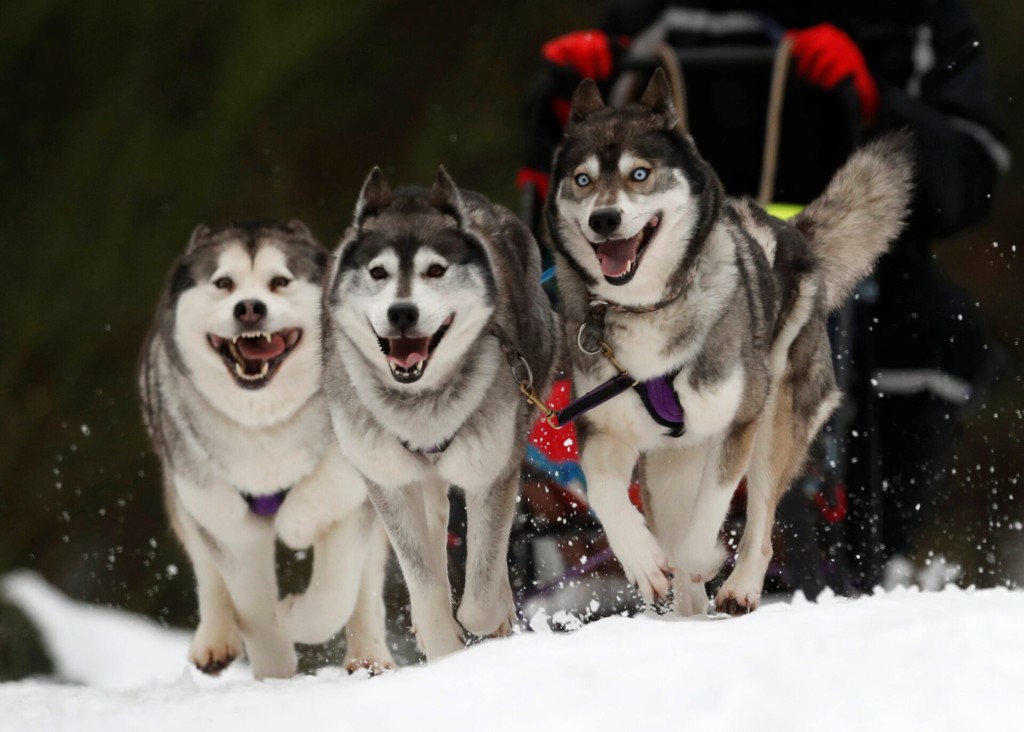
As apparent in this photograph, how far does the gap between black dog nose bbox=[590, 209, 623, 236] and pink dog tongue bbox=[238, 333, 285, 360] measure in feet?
3.03

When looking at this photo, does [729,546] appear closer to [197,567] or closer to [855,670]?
[197,567]

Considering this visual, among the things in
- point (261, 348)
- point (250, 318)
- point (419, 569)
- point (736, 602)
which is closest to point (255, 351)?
point (261, 348)

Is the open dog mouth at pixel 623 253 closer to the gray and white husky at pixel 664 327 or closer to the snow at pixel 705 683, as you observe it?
the gray and white husky at pixel 664 327

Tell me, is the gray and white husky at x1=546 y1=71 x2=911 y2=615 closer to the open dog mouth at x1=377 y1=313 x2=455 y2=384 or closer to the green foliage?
the open dog mouth at x1=377 y1=313 x2=455 y2=384

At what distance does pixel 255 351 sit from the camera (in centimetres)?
333

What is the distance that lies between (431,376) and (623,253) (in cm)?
43

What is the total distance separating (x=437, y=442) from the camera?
2846mm

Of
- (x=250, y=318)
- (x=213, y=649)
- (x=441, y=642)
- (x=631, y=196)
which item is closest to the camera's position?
(x=631, y=196)

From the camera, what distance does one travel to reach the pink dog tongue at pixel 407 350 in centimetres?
268

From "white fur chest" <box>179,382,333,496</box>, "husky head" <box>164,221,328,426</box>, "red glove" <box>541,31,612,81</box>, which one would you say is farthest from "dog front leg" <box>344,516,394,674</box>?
"red glove" <box>541,31,612,81</box>

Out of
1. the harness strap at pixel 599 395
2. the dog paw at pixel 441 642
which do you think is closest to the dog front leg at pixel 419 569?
the dog paw at pixel 441 642

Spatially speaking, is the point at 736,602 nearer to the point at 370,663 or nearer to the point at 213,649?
the point at 370,663

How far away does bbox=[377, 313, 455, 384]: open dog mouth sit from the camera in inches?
105

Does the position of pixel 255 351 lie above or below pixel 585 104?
below
